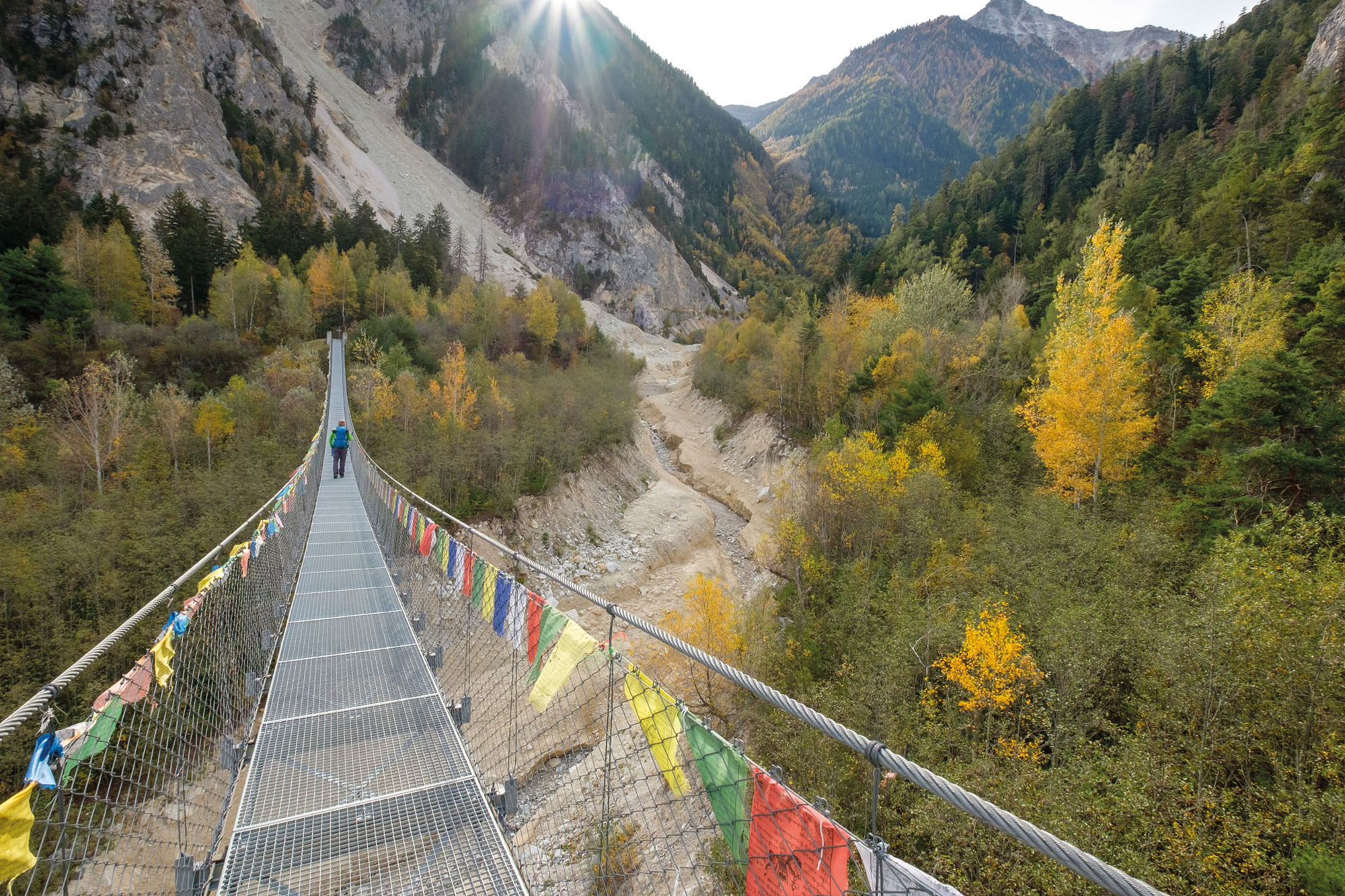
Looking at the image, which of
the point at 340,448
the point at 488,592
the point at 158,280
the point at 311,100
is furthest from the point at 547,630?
the point at 311,100

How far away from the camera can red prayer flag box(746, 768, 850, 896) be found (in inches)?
70.5

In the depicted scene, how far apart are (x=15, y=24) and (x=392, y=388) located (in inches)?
1761

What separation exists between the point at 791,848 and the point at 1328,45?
2072 inches

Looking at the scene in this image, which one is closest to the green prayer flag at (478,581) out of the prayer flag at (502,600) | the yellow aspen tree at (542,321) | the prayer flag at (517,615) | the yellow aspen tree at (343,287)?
the prayer flag at (502,600)

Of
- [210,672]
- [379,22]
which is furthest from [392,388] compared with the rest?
[379,22]

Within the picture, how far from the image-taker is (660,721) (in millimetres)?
2607

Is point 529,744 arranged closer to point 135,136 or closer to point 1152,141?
point 135,136

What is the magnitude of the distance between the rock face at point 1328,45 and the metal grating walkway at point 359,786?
160 ft

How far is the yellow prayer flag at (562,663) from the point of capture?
3.02m

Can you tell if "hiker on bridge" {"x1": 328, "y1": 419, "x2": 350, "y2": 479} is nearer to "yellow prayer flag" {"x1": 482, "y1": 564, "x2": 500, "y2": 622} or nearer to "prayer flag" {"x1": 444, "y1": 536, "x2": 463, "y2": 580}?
"prayer flag" {"x1": 444, "y1": 536, "x2": 463, "y2": 580}

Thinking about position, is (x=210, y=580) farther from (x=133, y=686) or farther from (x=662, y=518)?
(x=662, y=518)

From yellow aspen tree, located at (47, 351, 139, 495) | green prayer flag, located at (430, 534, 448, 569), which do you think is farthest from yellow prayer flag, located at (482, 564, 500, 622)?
yellow aspen tree, located at (47, 351, 139, 495)

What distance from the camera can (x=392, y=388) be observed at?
20406 millimetres

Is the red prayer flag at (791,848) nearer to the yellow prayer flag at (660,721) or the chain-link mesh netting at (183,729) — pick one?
the yellow prayer flag at (660,721)
